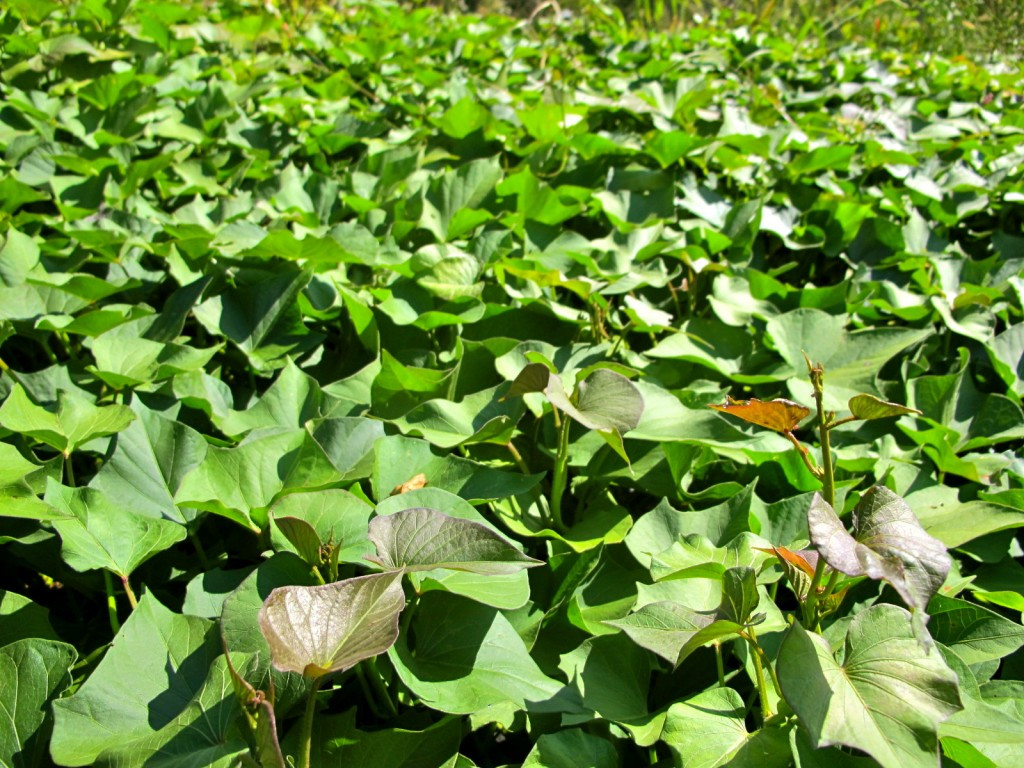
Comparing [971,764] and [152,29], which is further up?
[152,29]

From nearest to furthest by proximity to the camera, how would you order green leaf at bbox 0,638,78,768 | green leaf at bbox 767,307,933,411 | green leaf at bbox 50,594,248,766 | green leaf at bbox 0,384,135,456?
1. green leaf at bbox 50,594,248,766
2. green leaf at bbox 0,638,78,768
3. green leaf at bbox 0,384,135,456
4. green leaf at bbox 767,307,933,411

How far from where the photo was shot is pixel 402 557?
98 centimetres

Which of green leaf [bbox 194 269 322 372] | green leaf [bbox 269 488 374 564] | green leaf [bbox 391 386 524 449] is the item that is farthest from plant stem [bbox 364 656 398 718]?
green leaf [bbox 194 269 322 372]

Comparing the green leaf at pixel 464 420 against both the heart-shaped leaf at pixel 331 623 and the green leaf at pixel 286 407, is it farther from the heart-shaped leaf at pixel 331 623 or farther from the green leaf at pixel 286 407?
the heart-shaped leaf at pixel 331 623

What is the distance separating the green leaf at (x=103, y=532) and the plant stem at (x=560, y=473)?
22.4 inches

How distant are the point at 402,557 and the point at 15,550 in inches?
28.2

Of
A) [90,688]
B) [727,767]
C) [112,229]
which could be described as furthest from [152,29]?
[727,767]

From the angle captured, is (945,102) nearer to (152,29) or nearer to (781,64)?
(781,64)

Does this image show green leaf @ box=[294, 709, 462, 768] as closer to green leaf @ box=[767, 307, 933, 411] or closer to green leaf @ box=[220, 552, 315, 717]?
green leaf @ box=[220, 552, 315, 717]

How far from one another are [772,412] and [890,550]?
19 cm

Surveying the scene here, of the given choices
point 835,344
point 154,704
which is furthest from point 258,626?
point 835,344

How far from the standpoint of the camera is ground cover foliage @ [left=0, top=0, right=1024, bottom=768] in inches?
37.5

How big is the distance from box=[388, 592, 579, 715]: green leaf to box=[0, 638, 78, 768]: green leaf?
0.41 meters

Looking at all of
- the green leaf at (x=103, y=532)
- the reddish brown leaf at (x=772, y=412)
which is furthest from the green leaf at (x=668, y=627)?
the green leaf at (x=103, y=532)
